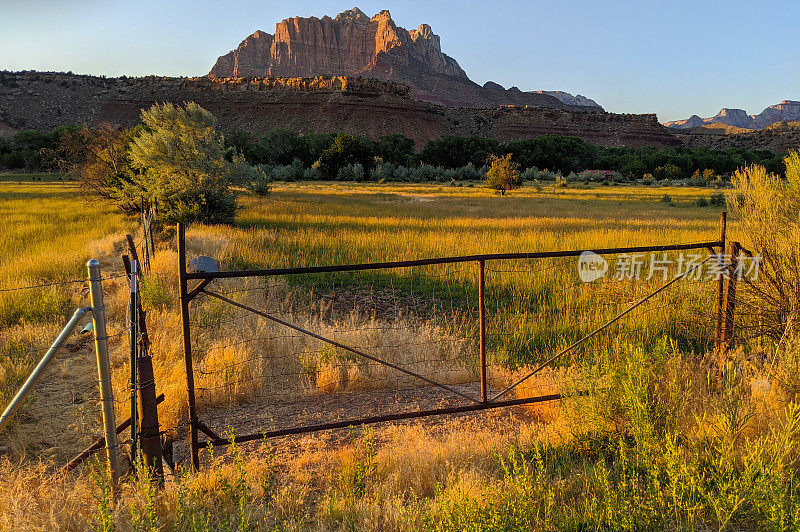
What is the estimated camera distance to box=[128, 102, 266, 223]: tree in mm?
17234

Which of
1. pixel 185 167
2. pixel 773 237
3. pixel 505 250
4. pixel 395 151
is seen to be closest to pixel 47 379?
pixel 773 237

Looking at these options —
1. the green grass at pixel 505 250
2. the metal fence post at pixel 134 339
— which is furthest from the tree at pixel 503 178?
the metal fence post at pixel 134 339

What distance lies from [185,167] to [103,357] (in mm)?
15747

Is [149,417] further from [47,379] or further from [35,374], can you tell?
→ [47,379]

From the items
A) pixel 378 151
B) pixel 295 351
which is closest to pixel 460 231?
pixel 295 351

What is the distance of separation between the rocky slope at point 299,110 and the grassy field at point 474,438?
295 feet

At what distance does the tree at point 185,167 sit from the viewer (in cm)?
1723

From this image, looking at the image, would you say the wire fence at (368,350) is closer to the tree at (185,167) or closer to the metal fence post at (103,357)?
the metal fence post at (103,357)

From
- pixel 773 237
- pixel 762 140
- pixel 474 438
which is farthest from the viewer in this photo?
pixel 762 140

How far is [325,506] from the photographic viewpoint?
3.28 m

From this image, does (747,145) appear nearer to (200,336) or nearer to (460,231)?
(460,231)

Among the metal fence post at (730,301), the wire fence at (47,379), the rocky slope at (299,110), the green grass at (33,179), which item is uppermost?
the rocky slope at (299,110)

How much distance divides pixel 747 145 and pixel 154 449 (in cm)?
10077

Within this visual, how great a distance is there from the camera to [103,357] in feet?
11.1
